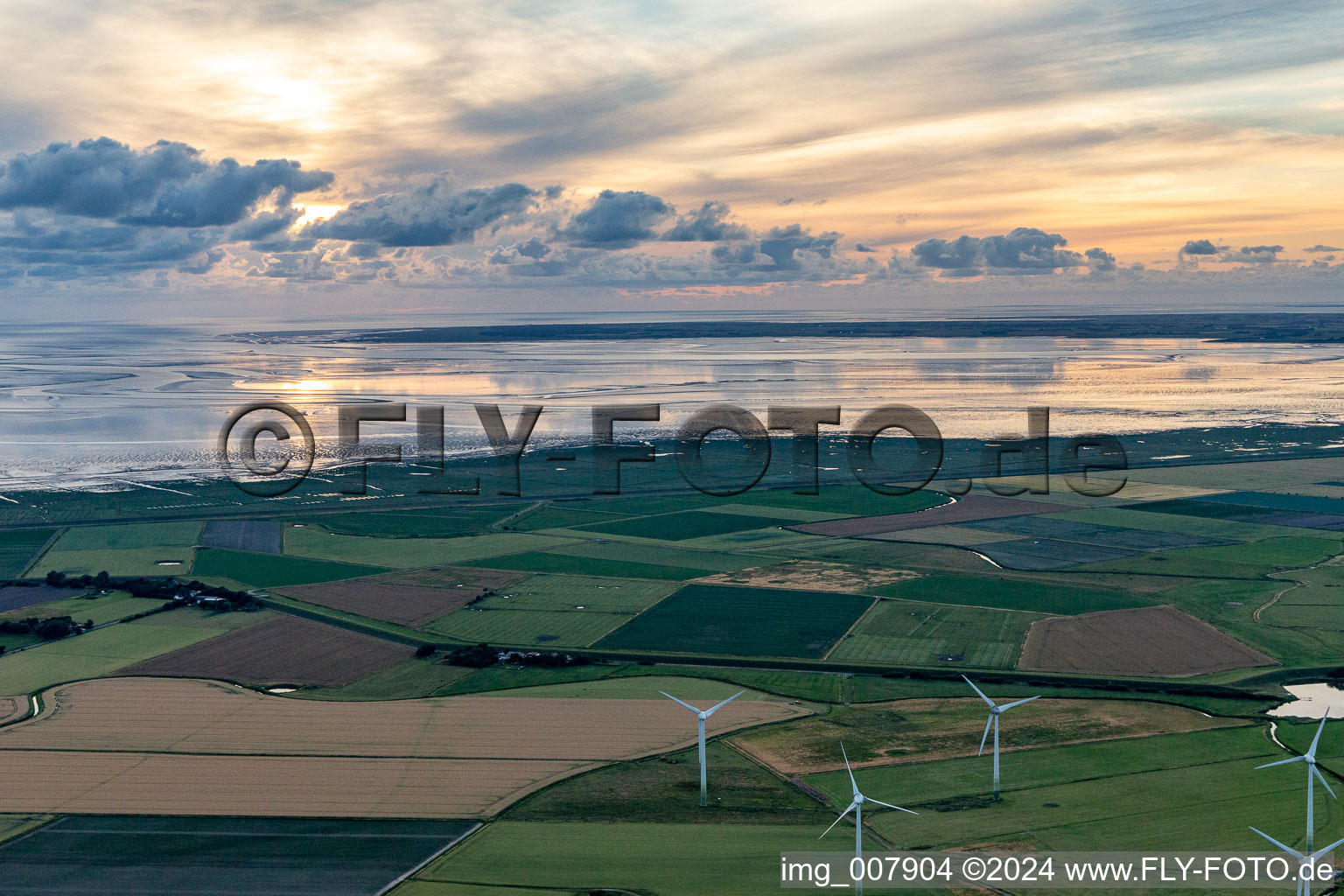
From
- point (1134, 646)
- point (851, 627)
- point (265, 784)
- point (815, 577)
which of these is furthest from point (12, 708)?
point (1134, 646)

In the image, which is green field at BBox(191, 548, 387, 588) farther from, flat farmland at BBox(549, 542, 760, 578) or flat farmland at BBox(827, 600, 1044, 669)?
flat farmland at BBox(827, 600, 1044, 669)

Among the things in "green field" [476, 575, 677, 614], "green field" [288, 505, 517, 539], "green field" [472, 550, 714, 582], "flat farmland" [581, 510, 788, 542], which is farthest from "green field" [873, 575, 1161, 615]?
"green field" [288, 505, 517, 539]

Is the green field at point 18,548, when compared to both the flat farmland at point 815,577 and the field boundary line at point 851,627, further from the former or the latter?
the field boundary line at point 851,627

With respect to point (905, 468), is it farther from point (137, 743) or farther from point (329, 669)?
point (137, 743)

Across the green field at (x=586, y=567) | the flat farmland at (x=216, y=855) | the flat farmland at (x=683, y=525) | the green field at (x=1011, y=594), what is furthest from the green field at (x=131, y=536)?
the green field at (x=1011, y=594)

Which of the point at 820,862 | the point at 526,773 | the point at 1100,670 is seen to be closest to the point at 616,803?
the point at 526,773

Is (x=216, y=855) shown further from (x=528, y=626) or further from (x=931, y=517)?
(x=931, y=517)
